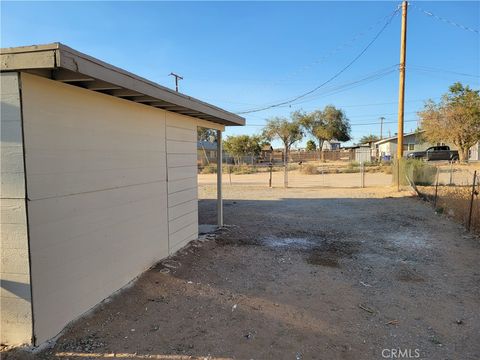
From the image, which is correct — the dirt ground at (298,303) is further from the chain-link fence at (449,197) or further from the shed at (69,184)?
the chain-link fence at (449,197)

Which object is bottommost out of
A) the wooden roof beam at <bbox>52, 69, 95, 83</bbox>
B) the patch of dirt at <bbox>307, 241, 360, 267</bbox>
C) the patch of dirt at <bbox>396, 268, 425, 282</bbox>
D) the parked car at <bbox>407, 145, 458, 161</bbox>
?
the patch of dirt at <bbox>307, 241, 360, 267</bbox>

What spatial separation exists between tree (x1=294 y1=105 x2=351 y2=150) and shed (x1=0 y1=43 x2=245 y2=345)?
49.5 metres

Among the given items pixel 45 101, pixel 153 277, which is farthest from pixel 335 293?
pixel 45 101

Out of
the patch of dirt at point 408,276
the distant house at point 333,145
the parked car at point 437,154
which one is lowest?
the patch of dirt at point 408,276

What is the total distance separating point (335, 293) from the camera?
170 inches

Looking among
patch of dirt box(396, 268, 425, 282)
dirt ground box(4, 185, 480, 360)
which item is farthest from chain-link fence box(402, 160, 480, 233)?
patch of dirt box(396, 268, 425, 282)

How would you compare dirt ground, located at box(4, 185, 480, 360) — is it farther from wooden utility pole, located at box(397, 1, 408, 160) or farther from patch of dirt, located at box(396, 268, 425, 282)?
wooden utility pole, located at box(397, 1, 408, 160)

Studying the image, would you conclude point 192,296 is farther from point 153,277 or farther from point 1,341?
point 1,341

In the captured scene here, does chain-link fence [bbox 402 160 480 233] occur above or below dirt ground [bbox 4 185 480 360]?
above

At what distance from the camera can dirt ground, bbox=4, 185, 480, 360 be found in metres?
3.09

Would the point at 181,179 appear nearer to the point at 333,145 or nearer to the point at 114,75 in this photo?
the point at 114,75

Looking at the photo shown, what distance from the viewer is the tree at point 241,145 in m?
47.1

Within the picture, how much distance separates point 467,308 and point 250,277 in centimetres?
259

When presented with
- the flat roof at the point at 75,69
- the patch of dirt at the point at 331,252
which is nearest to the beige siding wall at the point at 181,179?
the flat roof at the point at 75,69
